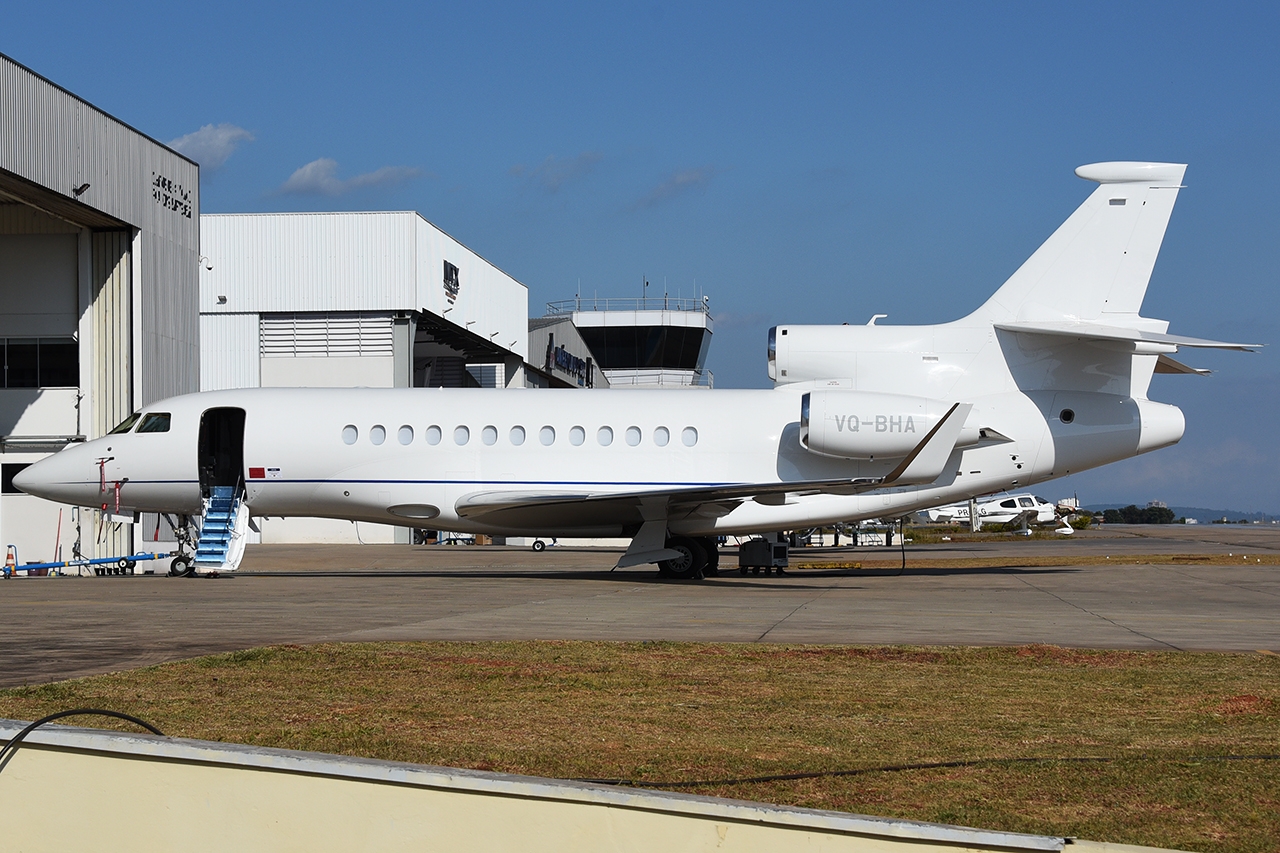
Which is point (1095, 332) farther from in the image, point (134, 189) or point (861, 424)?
point (134, 189)

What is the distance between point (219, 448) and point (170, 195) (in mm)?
11099

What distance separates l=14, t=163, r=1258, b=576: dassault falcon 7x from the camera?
71.4 feet

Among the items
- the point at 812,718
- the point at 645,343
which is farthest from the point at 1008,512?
the point at 812,718

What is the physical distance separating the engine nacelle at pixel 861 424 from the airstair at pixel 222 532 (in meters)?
10.4

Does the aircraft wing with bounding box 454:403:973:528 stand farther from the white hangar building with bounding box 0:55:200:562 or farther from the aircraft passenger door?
the white hangar building with bounding box 0:55:200:562

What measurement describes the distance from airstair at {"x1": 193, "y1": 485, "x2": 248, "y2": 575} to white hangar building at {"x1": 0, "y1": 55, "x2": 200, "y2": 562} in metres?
8.38

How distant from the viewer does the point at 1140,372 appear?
892 inches

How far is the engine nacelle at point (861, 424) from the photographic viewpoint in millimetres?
21312

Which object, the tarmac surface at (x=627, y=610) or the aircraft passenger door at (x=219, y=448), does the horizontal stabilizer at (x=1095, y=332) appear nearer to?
the tarmac surface at (x=627, y=610)

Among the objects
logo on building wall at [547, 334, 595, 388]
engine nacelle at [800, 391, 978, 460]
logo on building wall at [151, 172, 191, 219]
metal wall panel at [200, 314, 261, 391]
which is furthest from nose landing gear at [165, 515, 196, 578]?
logo on building wall at [547, 334, 595, 388]

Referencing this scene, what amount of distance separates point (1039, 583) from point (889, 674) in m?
13.3

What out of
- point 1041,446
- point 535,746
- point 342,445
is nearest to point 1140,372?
point 1041,446

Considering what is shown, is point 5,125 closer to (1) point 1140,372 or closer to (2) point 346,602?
(2) point 346,602

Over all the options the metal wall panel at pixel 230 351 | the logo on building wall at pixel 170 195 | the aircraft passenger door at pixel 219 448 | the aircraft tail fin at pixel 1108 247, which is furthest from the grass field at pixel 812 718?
the metal wall panel at pixel 230 351
